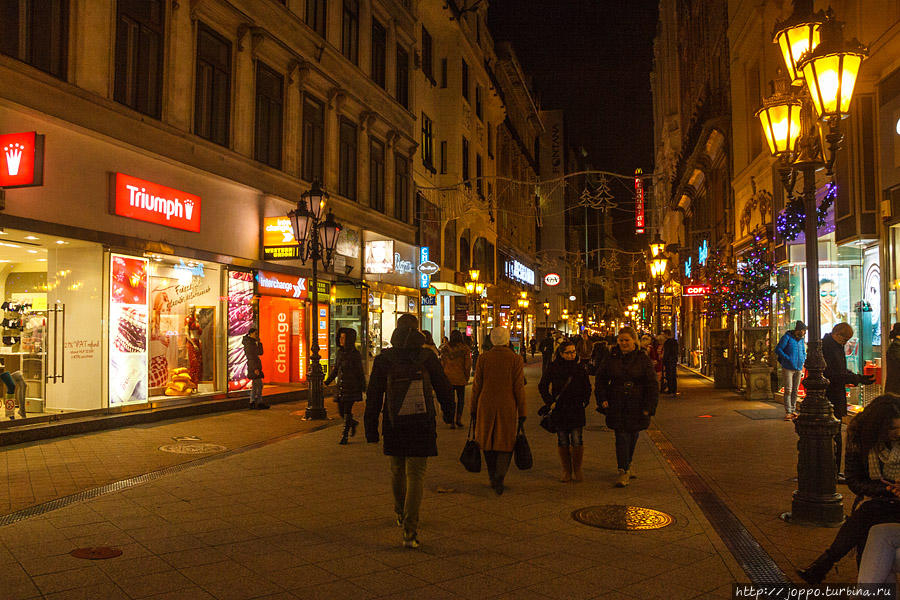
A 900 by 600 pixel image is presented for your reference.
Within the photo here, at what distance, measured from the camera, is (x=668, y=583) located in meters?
5.28

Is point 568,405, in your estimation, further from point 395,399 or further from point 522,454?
point 395,399

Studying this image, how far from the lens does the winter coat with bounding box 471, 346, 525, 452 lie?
827cm

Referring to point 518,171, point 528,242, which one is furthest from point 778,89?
point 528,242

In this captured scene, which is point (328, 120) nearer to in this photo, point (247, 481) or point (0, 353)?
point (0, 353)

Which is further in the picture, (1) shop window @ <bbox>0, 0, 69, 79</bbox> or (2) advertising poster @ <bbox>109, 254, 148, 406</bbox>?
(2) advertising poster @ <bbox>109, 254, 148, 406</bbox>

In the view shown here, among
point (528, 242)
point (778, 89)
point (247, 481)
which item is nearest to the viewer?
point (247, 481)

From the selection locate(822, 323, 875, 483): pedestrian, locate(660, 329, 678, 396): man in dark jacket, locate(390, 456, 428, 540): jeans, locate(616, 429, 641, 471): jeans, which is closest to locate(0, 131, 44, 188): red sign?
locate(390, 456, 428, 540): jeans

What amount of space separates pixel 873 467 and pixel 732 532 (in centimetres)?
235

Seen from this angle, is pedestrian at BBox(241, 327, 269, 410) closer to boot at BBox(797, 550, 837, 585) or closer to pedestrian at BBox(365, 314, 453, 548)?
pedestrian at BBox(365, 314, 453, 548)

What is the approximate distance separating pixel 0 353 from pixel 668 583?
1197 centimetres

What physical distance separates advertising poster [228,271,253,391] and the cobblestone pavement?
6.68 meters

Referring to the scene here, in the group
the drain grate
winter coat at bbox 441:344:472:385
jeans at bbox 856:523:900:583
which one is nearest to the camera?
jeans at bbox 856:523:900:583

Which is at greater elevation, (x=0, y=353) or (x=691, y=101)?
(x=691, y=101)

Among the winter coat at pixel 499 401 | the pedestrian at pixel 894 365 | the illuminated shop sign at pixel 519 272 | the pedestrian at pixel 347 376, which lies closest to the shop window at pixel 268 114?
the pedestrian at pixel 347 376
